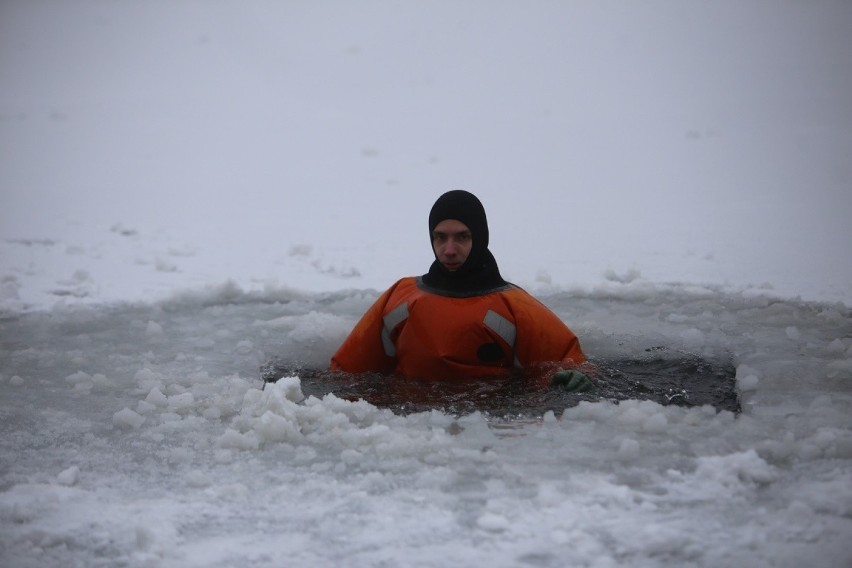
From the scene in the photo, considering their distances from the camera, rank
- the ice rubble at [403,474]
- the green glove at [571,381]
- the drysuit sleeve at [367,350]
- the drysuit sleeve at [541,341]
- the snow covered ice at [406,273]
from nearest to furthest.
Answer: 1. the ice rubble at [403,474]
2. the snow covered ice at [406,273]
3. the green glove at [571,381]
4. the drysuit sleeve at [541,341]
5. the drysuit sleeve at [367,350]

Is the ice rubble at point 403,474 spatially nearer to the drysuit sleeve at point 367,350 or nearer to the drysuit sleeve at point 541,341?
the drysuit sleeve at point 367,350

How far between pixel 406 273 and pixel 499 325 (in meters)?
3.21

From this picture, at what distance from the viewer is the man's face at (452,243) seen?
479 cm

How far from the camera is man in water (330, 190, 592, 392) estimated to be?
4.65 meters

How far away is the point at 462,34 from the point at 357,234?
46.2 feet

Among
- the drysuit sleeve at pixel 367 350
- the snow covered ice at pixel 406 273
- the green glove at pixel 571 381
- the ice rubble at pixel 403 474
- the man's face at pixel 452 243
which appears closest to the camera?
the ice rubble at pixel 403 474

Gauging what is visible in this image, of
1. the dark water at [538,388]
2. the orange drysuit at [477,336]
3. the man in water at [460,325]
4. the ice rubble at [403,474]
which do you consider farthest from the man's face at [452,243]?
the ice rubble at [403,474]

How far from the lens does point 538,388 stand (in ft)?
14.6

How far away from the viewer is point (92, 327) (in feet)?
19.5

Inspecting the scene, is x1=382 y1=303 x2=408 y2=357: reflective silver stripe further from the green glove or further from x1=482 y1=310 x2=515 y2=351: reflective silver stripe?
the green glove

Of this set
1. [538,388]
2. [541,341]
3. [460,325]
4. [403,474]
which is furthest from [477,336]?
[403,474]

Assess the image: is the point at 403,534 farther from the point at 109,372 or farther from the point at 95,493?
the point at 109,372

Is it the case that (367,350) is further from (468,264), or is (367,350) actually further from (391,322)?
(468,264)

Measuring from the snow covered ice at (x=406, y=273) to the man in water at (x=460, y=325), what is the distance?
50 cm
